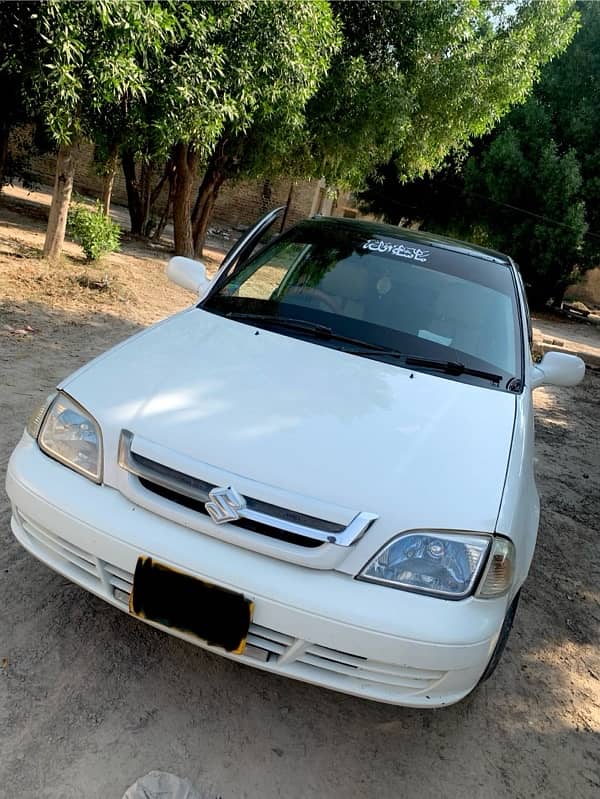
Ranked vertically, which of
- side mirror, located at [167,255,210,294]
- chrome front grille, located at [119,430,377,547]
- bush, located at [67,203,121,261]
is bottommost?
Result: bush, located at [67,203,121,261]

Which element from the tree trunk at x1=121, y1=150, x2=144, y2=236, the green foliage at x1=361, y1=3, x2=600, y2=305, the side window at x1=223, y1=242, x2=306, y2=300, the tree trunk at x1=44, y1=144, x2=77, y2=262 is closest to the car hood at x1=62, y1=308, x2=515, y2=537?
the side window at x1=223, y1=242, x2=306, y2=300

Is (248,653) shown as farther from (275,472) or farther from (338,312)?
(338,312)

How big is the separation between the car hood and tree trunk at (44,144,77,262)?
18.0 ft

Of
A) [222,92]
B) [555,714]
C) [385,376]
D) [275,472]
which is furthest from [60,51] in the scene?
[555,714]

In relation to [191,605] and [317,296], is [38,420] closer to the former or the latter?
[191,605]

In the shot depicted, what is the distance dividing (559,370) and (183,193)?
8.74 metres

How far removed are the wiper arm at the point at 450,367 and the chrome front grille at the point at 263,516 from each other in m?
1.02

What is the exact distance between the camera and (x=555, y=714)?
7.80 ft

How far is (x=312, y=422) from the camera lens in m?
2.05

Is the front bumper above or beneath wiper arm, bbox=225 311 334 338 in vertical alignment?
beneath

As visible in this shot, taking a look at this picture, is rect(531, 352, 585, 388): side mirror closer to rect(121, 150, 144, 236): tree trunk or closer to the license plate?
the license plate

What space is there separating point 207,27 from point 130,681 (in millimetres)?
5937

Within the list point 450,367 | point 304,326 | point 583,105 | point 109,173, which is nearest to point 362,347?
point 304,326

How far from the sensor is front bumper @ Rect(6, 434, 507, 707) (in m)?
1.69
